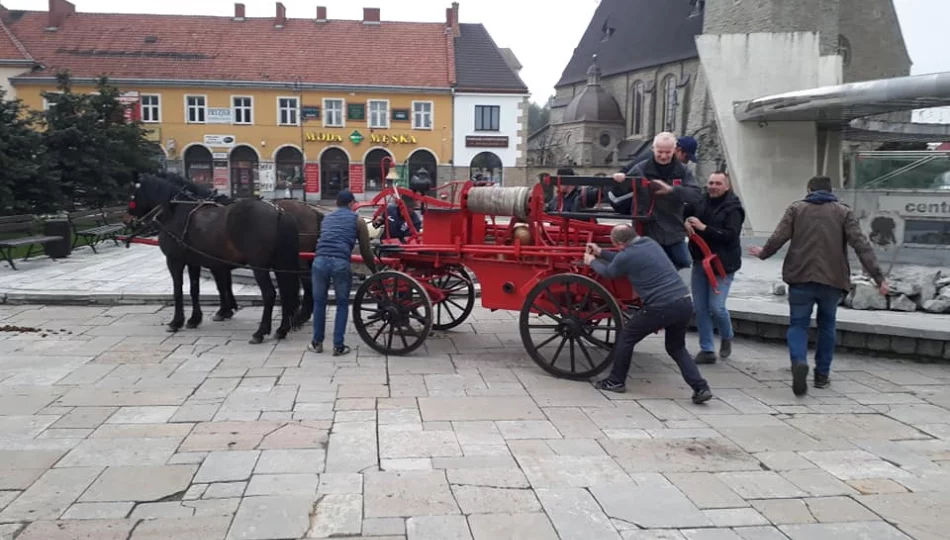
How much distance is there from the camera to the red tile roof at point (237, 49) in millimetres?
36719

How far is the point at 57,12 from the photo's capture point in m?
37.8

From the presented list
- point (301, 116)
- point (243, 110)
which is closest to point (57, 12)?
point (243, 110)

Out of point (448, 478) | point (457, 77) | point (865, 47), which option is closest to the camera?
point (448, 478)

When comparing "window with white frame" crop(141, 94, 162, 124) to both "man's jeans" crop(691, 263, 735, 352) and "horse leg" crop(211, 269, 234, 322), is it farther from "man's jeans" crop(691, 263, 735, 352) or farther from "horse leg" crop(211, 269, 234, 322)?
"man's jeans" crop(691, 263, 735, 352)

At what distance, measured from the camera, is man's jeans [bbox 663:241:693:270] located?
650 centimetres

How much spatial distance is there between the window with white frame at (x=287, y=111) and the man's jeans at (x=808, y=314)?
114 ft

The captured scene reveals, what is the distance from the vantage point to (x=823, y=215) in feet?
19.0

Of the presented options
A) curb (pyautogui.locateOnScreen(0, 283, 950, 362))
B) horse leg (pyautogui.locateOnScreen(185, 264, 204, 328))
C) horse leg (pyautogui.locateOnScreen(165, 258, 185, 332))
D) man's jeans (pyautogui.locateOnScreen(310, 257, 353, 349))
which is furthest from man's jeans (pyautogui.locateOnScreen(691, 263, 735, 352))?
horse leg (pyautogui.locateOnScreen(165, 258, 185, 332))

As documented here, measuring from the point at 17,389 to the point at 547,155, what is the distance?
50.5 metres

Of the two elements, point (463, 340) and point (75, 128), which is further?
point (75, 128)

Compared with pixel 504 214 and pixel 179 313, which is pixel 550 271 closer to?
pixel 504 214

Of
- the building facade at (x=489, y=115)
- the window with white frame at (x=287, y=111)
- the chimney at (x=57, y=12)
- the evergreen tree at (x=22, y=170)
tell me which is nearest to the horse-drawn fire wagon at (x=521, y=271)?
the evergreen tree at (x=22, y=170)

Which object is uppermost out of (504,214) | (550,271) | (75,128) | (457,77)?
(457,77)

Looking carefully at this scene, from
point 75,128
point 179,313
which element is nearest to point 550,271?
point 179,313
